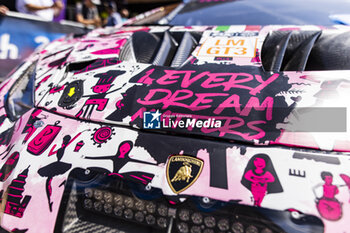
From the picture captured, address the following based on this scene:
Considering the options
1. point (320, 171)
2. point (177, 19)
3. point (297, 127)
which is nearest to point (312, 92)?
point (297, 127)

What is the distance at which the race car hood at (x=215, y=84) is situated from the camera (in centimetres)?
88

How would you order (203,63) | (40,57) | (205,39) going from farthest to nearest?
(40,57), (205,39), (203,63)

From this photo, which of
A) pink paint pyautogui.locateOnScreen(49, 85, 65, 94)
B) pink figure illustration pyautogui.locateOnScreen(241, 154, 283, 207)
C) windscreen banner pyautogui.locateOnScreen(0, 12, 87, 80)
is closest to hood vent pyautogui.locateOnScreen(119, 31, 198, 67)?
pink paint pyautogui.locateOnScreen(49, 85, 65, 94)

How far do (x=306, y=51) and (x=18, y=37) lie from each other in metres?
3.16

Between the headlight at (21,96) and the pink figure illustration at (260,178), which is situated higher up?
the pink figure illustration at (260,178)

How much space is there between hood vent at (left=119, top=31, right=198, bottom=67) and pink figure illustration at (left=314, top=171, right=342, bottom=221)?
2.67ft

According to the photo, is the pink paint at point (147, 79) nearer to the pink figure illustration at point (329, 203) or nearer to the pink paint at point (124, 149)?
the pink paint at point (124, 149)

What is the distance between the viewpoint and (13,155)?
1.05 metres

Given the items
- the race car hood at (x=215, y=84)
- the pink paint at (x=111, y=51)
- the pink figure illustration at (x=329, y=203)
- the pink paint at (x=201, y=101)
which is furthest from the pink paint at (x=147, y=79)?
the pink figure illustration at (x=329, y=203)

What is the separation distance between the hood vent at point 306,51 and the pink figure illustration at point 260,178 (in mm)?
490

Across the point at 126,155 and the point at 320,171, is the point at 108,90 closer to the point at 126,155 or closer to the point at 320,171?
the point at 126,155

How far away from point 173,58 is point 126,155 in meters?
0.65

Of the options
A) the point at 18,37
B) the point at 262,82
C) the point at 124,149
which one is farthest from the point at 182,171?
the point at 18,37

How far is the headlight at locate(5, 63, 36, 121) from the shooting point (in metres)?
1.28
